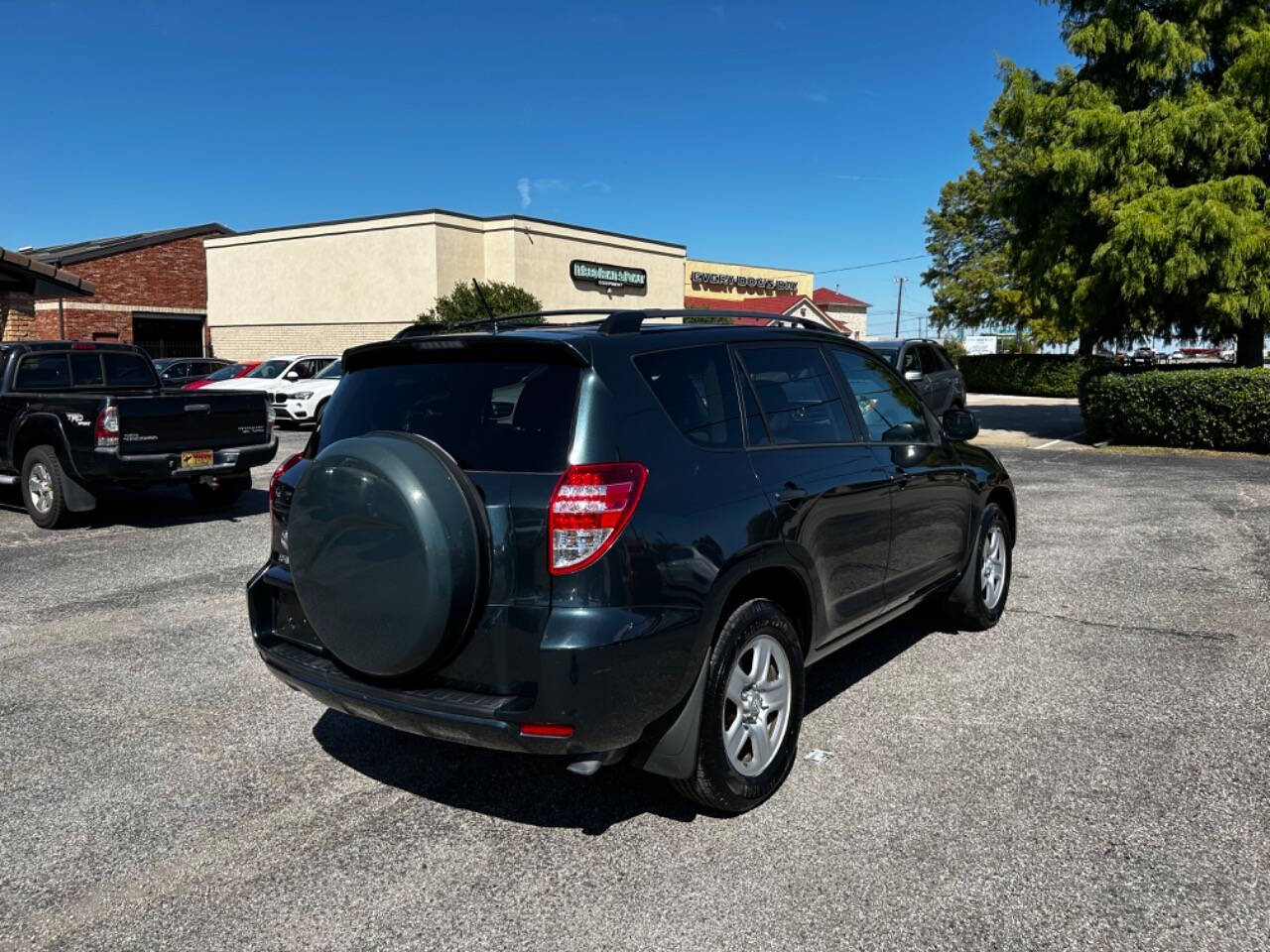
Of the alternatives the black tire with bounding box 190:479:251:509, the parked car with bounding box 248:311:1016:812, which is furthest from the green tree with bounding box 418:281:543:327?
the parked car with bounding box 248:311:1016:812

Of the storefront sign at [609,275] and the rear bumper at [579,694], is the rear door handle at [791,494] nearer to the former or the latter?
the rear bumper at [579,694]

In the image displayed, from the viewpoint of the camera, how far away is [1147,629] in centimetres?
597

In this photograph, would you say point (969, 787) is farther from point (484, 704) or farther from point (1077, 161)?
point (1077, 161)

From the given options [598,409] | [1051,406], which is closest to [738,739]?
[598,409]

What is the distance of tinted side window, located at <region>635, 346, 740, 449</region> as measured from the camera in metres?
3.48

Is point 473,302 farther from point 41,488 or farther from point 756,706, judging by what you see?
point 756,706

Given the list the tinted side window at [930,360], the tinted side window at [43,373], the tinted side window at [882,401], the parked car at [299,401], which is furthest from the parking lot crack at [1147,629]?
the parked car at [299,401]

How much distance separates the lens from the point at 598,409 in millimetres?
3209

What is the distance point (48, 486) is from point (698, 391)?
8.28m

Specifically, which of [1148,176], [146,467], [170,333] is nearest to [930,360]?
[1148,176]

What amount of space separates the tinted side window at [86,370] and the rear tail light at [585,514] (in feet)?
29.8

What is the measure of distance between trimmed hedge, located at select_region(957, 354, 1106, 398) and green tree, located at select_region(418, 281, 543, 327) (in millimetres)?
16945

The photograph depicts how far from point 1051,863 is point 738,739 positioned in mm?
1089

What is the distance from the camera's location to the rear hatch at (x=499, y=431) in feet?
10.0
